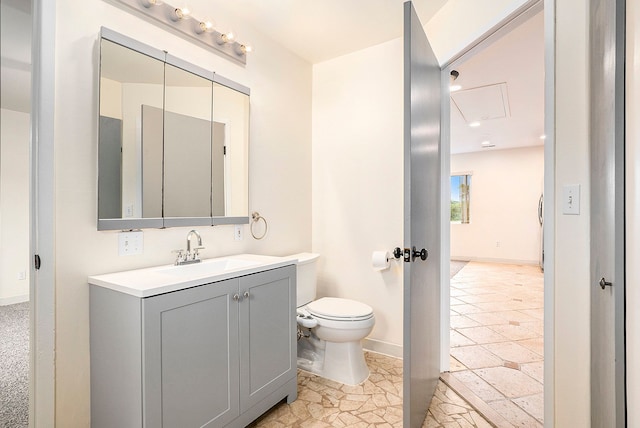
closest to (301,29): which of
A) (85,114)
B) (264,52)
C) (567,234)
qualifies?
(264,52)

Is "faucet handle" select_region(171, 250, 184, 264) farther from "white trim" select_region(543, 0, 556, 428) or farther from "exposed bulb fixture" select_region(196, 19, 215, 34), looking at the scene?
"white trim" select_region(543, 0, 556, 428)

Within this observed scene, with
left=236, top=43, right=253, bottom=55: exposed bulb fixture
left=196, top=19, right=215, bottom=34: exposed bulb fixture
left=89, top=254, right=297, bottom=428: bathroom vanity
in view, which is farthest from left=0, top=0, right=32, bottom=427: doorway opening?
left=236, top=43, right=253, bottom=55: exposed bulb fixture

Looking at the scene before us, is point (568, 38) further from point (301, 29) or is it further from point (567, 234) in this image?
point (301, 29)

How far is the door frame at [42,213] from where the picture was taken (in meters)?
1.33

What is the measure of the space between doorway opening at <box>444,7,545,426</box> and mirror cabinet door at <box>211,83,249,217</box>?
152 cm

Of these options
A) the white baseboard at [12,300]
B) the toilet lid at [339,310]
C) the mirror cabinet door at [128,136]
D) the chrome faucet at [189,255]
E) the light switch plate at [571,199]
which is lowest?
the white baseboard at [12,300]

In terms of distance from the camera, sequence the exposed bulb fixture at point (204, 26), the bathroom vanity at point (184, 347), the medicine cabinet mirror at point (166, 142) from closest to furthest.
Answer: the bathroom vanity at point (184, 347)
the medicine cabinet mirror at point (166, 142)
the exposed bulb fixture at point (204, 26)

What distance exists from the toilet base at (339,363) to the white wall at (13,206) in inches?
145

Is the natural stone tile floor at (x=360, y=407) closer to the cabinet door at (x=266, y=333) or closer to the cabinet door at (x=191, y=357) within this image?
the cabinet door at (x=266, y=333)

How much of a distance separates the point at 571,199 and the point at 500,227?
6.49 meters

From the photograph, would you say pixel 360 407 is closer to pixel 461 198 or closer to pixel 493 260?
pixel 493 260

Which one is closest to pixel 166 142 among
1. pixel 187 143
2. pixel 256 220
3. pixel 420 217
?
pixel 187 143

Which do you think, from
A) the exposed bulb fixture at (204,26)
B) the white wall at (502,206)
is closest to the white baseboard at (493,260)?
the white wall at (502,206)

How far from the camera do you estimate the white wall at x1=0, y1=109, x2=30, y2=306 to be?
11.6 ft
